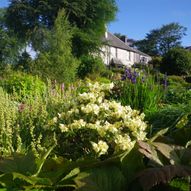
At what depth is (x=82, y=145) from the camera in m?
4.13

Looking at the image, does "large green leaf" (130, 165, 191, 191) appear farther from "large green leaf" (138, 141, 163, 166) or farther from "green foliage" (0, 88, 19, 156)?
"green foliage" (0, 88, 19, 156)

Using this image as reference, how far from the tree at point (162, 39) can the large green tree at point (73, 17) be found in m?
48.8

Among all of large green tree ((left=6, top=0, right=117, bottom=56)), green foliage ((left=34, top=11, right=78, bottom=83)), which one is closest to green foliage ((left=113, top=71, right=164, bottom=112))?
green foliage ((left=34, top=11, right=78, bottom=83))

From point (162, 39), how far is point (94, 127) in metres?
88.2

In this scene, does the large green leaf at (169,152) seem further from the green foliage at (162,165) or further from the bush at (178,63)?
the bush at (178,63)

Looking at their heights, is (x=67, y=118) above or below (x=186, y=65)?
below

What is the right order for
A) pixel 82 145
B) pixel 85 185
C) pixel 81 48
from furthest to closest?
pixel 81 48 < pixel 82 145 < pixel 85 185

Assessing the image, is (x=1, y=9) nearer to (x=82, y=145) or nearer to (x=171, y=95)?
(x=171, y=95)

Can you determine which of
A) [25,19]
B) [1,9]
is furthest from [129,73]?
[1,9]

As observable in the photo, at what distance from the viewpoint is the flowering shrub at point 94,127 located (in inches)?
152

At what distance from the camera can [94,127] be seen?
153 inches

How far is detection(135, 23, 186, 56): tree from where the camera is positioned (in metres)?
89.8

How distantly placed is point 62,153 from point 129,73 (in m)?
4.63

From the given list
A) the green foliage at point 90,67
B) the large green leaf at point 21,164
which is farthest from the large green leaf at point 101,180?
the green foliage at point 90,67
